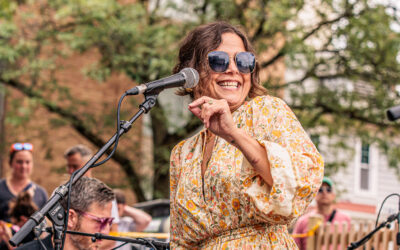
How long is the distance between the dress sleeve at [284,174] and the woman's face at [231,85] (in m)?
0.35

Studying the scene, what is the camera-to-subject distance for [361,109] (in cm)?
1136

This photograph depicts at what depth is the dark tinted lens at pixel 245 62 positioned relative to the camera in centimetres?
262

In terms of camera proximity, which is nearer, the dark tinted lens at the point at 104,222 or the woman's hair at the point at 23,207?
the dark tinted lens at the point at 104,222

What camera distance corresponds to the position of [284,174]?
2.01m

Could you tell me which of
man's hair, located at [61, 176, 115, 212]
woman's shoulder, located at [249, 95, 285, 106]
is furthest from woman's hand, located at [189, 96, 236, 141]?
man's hair, located at [61, 176, 115, 212]

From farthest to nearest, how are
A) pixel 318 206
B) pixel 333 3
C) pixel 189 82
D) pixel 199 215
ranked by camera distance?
pixel 333 3, pixel 318 206, pixel 189 82, pixel 199 215

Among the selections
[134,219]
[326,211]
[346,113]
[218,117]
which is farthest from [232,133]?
[346,113]

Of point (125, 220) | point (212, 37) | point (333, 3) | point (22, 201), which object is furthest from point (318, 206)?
point (333, 3)

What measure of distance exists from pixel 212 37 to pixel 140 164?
33.6 feet

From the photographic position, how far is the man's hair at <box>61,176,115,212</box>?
3.60 m

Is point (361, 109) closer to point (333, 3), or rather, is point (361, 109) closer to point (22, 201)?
point (333, 3)

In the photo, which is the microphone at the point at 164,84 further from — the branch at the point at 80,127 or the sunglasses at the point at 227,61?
the branch at the point at 80,127

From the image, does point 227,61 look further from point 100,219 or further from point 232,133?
point 100,219

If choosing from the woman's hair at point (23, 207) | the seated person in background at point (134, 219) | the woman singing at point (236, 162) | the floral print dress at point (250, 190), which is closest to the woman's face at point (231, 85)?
the woman singing at point (236, 162)
